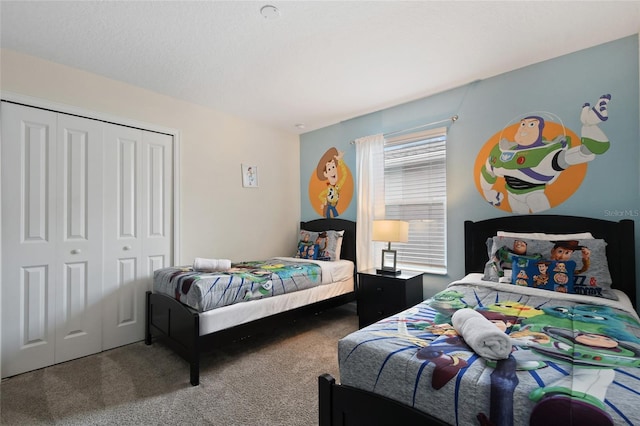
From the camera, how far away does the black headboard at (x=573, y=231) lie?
2131 millimetres

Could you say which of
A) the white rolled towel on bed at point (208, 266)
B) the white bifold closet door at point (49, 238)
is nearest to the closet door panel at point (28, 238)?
the white bifold closet door at point (49, 238)

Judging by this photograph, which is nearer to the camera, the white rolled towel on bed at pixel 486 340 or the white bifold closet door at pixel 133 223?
the white rolled towel on bed at pixel 486 340

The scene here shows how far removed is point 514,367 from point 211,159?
137 inches

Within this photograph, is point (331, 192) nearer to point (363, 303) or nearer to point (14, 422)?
point (363, 303)

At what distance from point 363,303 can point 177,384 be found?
5.89 feet

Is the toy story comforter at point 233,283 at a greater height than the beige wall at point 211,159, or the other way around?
the beige wall at point 211,159

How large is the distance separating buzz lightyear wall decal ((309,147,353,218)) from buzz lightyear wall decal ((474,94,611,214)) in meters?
1.64

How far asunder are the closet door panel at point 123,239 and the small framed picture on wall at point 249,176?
4.03 ft

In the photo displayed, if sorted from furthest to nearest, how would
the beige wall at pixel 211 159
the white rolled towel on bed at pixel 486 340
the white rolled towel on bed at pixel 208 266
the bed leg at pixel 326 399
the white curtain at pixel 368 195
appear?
the white curtain at pixel 368 195 < the white rolled towel on bed at pixel 208 266 < the beige wall at pixel 211 159 < the bed leg at pixel 326 399 < the white rolled towel on bed at pixel 486 340

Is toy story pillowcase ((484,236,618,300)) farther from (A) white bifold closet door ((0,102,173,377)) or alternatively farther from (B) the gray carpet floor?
(A) white bifold closet door ((0,102,173,377))

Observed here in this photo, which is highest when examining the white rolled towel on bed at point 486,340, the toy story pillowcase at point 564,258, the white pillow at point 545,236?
the white pillow at point 545,236

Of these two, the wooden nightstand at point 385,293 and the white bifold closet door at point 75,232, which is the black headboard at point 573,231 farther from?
the white bifold closet door at point 75,232

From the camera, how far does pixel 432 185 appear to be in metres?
3.26

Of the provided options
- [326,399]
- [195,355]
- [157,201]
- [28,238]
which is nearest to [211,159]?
[157,201]
